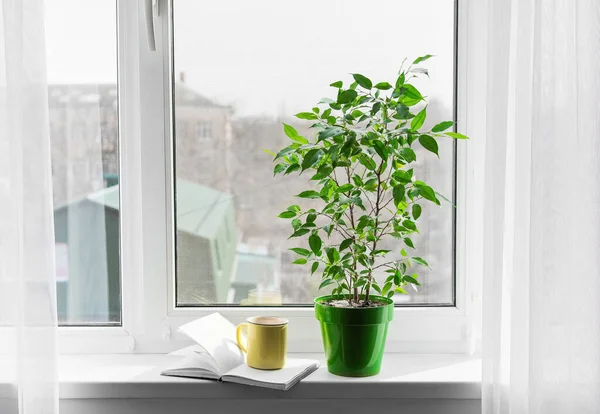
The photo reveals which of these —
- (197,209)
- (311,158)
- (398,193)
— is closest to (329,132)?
(311,158)

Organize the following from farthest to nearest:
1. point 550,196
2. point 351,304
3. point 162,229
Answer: point 162,229, point 351,304, point 550,196

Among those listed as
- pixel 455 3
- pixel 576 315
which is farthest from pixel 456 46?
pixel 576 315

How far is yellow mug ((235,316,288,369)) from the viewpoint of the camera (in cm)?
144

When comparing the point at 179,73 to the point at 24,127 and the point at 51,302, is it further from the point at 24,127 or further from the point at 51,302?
the point at 51,302

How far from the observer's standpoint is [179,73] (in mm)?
1651

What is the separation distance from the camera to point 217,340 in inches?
58.1

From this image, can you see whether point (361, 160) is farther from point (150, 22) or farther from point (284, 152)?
point (150, 22)

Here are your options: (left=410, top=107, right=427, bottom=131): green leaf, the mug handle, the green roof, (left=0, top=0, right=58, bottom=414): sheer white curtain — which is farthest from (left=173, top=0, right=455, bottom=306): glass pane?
(left=0, top=0, right=58, bottom=414): sheer white curtain

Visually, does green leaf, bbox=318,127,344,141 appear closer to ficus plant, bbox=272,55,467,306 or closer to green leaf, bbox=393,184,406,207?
ficus plant, bbox=272,55,467,306

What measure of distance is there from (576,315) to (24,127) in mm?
1103

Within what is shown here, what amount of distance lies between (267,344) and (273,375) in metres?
0.07

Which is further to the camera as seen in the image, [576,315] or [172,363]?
[172,363]

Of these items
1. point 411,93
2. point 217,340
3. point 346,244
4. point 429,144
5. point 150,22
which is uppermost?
point 150,22

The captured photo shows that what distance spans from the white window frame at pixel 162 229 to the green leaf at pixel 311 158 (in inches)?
17.7
